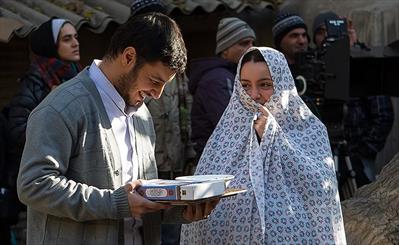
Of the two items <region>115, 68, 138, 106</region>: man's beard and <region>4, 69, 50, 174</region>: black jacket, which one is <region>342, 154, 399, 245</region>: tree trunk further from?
<region>115, 68, 138, 106</region>: man's beard

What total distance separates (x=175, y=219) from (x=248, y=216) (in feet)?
1.34

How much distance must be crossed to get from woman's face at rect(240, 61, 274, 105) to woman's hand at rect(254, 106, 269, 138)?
0.05m

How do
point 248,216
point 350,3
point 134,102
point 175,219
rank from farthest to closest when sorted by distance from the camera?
point 350,3 → point 248,216 → point 175,219 → point 134,102

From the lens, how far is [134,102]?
2.91 meters

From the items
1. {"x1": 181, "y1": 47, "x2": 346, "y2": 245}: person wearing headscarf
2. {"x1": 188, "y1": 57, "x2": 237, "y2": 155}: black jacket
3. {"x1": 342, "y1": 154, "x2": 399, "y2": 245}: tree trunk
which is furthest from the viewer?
{"x1": 188, "y1": 57, "x2": 237, "y2": 155}: black jacket

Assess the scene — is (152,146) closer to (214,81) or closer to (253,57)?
(253,57)

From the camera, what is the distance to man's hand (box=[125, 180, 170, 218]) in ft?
8.94

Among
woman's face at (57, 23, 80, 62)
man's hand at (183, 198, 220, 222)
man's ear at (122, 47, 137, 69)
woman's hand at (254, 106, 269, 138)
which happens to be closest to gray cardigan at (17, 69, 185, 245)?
man's ear at (122, 47, 137, 69)

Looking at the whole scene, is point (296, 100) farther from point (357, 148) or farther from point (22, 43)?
point (22, 43)

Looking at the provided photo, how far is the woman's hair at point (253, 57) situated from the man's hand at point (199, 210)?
84 cm

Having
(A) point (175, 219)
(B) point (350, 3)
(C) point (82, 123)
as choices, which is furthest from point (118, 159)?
(B) point (350, 3)

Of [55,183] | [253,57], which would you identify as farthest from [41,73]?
[55,183]

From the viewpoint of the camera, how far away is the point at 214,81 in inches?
201

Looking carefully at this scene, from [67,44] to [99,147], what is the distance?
9.36ft
